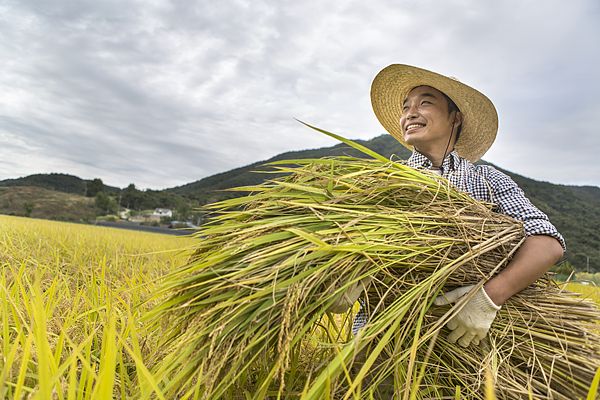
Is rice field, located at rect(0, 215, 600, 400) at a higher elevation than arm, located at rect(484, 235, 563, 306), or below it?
below

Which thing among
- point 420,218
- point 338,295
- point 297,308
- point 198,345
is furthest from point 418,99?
point 198,345

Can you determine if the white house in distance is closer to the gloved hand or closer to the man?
the man

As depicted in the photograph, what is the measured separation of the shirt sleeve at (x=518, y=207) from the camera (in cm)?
121

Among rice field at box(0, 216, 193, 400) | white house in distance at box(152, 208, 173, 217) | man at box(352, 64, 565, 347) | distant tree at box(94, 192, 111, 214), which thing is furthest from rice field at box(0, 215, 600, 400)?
white house in distance at box(152, 208, 173, 217)

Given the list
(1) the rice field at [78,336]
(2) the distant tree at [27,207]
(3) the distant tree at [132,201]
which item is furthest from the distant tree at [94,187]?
(1) the rice field at [78,336]

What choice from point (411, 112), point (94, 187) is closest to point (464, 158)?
point (411, 112)

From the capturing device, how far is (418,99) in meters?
2.00

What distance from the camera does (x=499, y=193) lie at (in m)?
1.47

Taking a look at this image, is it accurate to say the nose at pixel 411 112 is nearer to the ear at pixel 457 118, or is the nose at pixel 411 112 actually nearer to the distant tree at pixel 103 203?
the ear at pixel 457 118

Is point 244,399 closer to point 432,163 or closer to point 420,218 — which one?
point 420,218

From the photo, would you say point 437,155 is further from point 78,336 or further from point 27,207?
point 27,207

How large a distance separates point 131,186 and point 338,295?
9497 centimetres

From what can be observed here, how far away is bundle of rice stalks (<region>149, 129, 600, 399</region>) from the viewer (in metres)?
0.79

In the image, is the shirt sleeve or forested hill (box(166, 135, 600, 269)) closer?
the shirt sleeve
